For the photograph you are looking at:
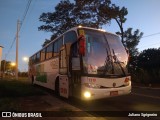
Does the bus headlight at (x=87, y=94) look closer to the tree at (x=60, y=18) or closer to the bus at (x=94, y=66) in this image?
the bus at (x=94, y=66)

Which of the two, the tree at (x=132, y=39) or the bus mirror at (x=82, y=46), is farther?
the tree at (x=132, y=39)

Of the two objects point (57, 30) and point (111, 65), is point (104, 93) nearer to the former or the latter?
point (111, 65)

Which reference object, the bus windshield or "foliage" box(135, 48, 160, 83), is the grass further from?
"foliage" box(135, 48, 160, 83)

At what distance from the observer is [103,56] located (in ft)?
37.6

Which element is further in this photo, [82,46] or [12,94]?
[12,94]

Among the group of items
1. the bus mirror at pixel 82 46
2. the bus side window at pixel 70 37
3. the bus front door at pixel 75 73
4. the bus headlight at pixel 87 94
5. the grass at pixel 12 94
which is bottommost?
the grass at pixel 12 94

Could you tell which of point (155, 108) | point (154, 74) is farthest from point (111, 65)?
point (154, 74)

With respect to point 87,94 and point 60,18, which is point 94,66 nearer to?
point 87,94

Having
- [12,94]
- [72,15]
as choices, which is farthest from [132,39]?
[12,94]

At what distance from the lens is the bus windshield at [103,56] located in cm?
1120

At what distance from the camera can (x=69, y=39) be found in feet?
43.3

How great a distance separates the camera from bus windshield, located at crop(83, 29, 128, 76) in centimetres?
1120

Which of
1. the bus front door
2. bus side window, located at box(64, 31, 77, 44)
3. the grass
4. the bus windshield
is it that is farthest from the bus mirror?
the grass

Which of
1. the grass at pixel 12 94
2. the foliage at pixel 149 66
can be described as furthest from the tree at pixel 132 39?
the grass at pixel 12 94
